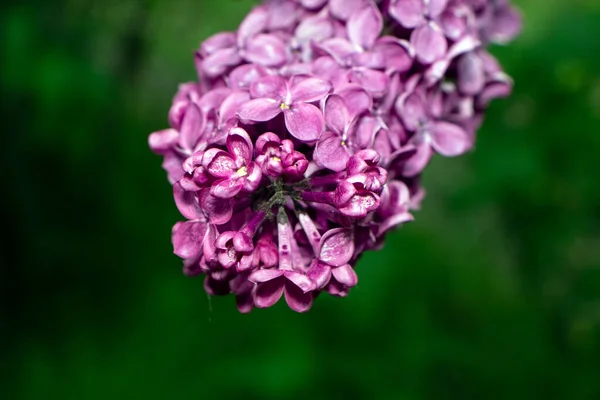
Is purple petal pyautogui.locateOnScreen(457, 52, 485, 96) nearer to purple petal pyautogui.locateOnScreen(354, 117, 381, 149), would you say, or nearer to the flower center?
purple petal pyautogui.locateOnScreen(354, 117, 381, 149)

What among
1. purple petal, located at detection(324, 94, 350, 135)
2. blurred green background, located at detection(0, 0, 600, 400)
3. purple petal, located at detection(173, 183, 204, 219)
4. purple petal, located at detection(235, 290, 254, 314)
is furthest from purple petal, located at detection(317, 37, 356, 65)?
blurred green background, located at detection(0, 0, 600, 400)

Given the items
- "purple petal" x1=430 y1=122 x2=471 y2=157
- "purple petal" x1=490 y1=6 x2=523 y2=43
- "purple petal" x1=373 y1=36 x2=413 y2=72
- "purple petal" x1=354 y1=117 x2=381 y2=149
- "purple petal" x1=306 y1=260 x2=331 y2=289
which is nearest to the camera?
"purple petal" x1=306 y1=260 x2=331 y2=289

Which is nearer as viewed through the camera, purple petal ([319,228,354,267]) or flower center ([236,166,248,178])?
flower center ([236,166,248,178])

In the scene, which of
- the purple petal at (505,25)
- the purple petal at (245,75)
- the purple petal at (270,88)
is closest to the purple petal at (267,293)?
the purple petal at (270,88)

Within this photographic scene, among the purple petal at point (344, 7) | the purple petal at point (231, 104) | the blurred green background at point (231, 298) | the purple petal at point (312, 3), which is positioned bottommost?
the blurred green background at point (231, 298)

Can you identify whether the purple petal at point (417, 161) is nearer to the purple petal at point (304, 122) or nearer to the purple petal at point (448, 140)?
the purple petal at point (448, 140)

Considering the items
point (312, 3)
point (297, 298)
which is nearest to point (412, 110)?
point (312, 3)

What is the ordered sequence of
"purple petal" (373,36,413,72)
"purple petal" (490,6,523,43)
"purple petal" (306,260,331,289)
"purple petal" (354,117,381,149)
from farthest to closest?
1. "purple petal" (490,6,523,43)
2. "purple petal" (373,36,413,72)
3. "purple petal" (354,117,381,149)
4. "purple petal" (306,260,331,289)

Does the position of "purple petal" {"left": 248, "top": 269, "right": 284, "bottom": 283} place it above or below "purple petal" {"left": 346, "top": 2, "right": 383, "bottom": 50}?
below
